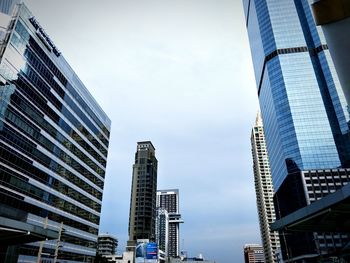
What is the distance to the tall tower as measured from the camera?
156 metres

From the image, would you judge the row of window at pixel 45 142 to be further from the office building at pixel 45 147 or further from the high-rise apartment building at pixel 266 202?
the high-rise apartment building at pixel 266 202

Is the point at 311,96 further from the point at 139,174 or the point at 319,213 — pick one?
the point at 319,213

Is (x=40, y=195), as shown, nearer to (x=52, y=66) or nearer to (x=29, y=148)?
(x=29, y=148)

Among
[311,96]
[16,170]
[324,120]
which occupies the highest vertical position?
[311,96]

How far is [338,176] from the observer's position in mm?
113625

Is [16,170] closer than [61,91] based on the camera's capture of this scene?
Yes

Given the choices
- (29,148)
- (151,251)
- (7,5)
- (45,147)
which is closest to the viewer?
(29,148)

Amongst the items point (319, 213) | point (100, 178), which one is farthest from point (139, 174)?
point (319, 213)

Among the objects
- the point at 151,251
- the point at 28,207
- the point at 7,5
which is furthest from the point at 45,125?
the point at 151,251

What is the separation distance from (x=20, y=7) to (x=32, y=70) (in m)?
11.6

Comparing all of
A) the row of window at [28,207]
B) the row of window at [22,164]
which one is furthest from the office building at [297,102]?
the row of window at [22,164]

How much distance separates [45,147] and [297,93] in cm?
10664

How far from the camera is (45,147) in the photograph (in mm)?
59688

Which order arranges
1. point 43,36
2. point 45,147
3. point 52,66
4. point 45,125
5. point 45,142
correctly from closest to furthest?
1. point 45,147
2. point 45,142
3. point 45,125
4. point 43,36
5. point 52,66
